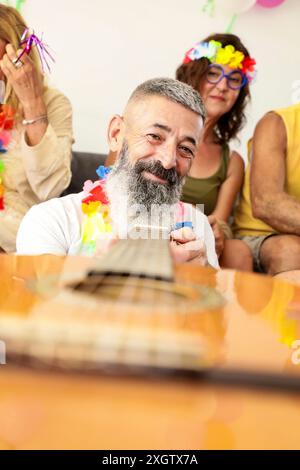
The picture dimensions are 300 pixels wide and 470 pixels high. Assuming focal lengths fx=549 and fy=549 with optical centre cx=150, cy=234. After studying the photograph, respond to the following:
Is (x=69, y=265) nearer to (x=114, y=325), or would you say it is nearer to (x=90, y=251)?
(x=114, y=325)

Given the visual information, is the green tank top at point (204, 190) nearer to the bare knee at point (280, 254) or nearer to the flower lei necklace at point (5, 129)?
the bare knee at point (280, 254)

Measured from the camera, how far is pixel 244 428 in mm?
316

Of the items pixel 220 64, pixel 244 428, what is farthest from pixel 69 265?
pixel 220 64

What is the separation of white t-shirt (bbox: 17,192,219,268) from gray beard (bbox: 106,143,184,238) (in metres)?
0.09

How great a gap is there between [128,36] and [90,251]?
2002 mm

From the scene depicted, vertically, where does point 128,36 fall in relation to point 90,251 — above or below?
above

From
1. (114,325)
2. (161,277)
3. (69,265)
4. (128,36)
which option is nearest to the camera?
(114,325)

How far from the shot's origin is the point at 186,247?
1.08 meters

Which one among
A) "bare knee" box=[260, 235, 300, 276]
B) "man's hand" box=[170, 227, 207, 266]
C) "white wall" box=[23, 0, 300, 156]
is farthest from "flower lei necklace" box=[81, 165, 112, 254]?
"white wall" box=[23, 0, 300, 156]

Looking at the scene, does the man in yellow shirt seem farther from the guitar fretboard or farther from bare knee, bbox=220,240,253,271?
the guitar fretboard

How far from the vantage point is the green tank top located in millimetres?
2066

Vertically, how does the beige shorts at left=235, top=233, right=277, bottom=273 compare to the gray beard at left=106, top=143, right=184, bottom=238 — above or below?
below

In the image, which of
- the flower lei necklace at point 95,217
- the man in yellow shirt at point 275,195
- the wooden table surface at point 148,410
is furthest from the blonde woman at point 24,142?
the wooden table surface at point 148,410
